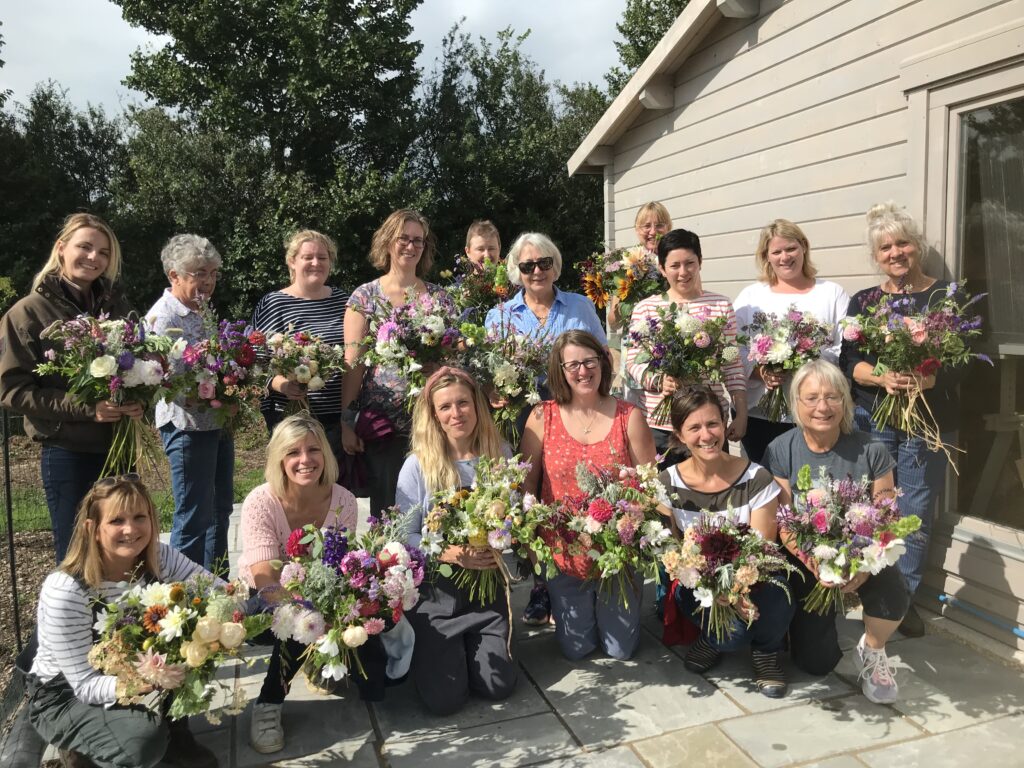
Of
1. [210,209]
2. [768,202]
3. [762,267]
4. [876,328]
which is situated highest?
[210,209]

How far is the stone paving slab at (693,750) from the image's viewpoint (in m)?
2.79

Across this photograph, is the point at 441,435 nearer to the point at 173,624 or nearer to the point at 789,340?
the point at 173,624

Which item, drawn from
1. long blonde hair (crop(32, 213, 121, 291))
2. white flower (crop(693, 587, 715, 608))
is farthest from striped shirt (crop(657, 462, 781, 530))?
long blonde hair (crop(32, 213, 121, 291))

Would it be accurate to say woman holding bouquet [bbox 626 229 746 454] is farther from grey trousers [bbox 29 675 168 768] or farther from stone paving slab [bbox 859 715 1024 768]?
grey trousers [bbox 29 675 168 768]

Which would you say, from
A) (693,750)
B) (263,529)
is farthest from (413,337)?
(693,750)

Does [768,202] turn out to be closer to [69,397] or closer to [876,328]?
[876,328]

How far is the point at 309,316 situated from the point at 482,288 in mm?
1248

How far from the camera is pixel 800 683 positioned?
336 centimetres

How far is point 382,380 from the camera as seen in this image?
4.09m

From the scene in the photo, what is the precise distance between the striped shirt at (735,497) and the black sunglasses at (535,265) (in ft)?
4.49

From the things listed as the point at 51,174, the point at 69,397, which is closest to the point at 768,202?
the point at 69,397

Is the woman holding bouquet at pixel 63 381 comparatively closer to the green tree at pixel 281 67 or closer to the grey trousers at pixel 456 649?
the grey trousers at pixel 456 649

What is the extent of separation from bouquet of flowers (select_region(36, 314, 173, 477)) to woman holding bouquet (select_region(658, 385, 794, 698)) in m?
2.26

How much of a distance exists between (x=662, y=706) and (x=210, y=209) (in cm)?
1308
